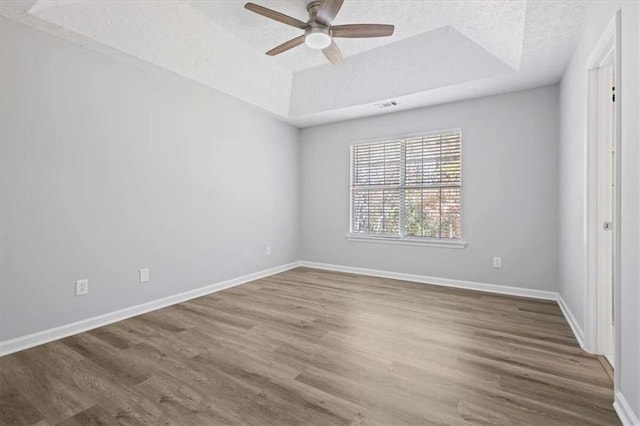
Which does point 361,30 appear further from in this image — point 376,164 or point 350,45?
point 376,164

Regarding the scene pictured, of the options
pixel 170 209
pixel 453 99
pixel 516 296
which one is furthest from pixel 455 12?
pixel 170 209

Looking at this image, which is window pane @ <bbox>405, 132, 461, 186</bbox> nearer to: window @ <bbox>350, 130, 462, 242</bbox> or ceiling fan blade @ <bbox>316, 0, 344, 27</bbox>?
window @ <bbox>350, 130, 462, 242</bbox>

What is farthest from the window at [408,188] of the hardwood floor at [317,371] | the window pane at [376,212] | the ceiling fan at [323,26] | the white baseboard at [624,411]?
the white baseboard at [624,411]

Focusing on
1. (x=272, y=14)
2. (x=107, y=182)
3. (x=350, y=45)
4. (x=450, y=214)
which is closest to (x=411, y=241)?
(x=450, y=214)

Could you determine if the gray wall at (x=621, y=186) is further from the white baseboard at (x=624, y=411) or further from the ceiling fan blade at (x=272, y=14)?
the ceiling fan blade at (x=272, y=14)

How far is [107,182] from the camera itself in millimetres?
2844

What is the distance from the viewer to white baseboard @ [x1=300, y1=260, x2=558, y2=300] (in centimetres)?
354

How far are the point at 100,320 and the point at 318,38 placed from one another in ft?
10.5

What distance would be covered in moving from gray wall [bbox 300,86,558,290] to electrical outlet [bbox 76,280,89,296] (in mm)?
3442

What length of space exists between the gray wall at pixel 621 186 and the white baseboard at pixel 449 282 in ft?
1.30

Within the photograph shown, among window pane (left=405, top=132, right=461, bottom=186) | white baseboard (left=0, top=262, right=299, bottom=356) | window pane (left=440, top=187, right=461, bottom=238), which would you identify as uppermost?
window pane (left=405, top=132, right=461, bottom=186)

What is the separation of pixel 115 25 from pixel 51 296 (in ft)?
7.59

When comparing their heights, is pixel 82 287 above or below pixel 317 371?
above

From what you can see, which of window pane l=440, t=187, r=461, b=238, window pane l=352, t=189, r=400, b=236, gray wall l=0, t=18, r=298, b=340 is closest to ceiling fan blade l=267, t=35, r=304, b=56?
gray wall l=0, t=18, r=298, b=340
